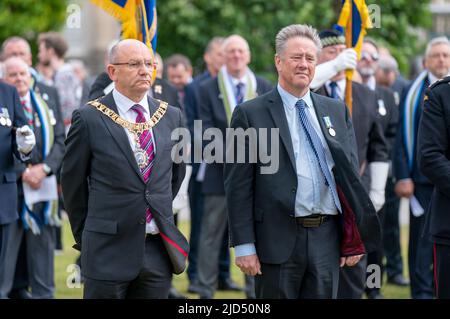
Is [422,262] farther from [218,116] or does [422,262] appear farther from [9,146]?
[9,146]

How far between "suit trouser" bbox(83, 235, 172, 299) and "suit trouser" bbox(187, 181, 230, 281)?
4.56 metres

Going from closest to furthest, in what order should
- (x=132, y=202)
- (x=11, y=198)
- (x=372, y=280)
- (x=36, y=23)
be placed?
(x=132, y=202), (x=11, y=198), (x=372, y=280), (x=36, y=23)

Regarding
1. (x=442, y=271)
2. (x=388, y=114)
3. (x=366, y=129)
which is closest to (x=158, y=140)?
(x=442, y=271)

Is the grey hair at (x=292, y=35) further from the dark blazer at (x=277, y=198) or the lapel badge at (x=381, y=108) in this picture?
the lapel badge at (x=381, y=108)

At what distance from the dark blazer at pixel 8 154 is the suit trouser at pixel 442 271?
3368 millimetres

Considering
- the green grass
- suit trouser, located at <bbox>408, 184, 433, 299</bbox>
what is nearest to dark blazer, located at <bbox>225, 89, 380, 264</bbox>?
suit trouser, located at <bbox>408, 184, 433, 299</bbox>

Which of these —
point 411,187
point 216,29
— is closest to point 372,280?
point 411,187

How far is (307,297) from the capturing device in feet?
22.0

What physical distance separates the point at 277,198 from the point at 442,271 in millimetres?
1134

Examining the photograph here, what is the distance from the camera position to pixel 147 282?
262 inches

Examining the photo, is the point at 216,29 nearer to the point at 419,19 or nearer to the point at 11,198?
the point at 419,19

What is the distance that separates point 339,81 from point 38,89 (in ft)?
9.48

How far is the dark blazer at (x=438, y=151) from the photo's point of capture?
676 centimetres

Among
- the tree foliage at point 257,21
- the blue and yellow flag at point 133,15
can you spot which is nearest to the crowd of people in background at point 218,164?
the blue and yellow flag at point 133,15
